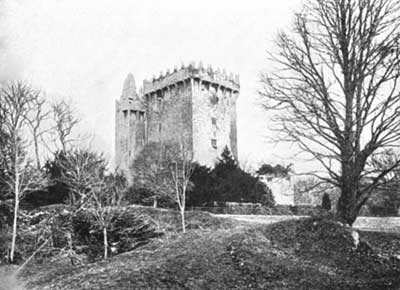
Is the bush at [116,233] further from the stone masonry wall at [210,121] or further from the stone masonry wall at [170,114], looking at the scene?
the stone masonry wall at [210,121]

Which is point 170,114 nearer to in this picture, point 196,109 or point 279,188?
point 196,109

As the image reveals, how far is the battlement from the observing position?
153ft

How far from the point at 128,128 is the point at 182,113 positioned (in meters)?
7.78

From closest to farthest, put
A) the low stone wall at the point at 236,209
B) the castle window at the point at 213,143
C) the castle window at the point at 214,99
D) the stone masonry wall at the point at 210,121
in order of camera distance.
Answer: the low stone wall at the point at 236,209, the stone masonry wall at the point at 210,121, the castle window at the point at 213,143, the castle window at the point at 214,99

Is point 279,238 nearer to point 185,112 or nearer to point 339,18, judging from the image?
point 339,18

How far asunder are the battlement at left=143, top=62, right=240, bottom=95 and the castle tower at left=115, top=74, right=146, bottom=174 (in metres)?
1.99

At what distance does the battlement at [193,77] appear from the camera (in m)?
46.7

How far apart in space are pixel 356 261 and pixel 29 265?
446 inches

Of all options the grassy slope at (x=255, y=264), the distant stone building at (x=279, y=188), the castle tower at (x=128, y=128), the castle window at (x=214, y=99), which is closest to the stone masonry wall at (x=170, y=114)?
the castle tower at (x=128, y=128)

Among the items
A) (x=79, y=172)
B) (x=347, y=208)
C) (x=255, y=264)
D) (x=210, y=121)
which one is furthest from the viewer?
(x=210, y=121)

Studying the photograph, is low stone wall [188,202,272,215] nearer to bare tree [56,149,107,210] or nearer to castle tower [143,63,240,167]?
bare tree [56,149,107,210]

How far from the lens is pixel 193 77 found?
153ft

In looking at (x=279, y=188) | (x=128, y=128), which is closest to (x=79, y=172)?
(x=128, y=128)

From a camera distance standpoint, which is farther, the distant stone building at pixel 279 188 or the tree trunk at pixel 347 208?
the distant stone building at pixel 279 188
